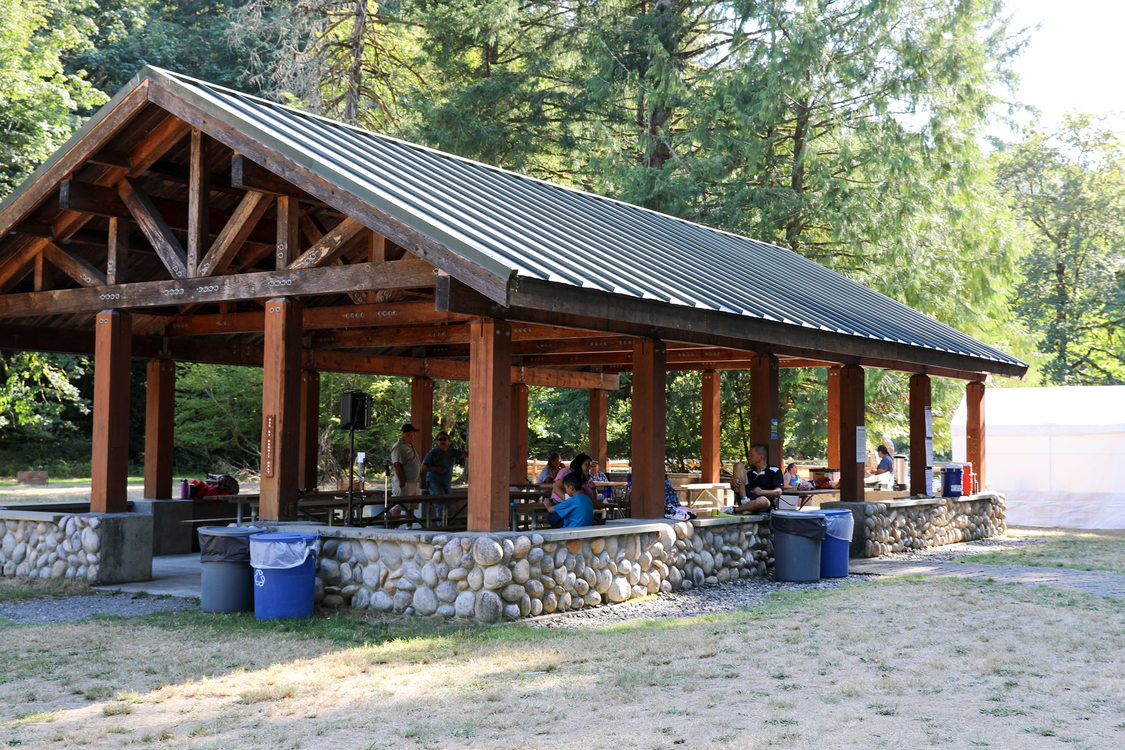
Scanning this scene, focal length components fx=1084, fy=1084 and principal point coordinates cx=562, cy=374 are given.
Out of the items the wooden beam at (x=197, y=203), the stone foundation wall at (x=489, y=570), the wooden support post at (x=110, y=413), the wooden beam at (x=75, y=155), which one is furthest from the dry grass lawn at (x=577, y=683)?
the wooden beam at (x=75, y=155)

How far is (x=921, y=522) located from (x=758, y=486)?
15.1ft

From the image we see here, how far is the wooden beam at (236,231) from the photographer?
412 inches

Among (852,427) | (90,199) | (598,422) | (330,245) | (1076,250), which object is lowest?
(852,427)

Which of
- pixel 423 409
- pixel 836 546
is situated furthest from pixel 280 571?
pixel 423 409

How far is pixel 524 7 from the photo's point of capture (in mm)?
27641

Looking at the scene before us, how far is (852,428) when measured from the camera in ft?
49.3

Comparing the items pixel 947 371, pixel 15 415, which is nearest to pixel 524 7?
pixel 947 371

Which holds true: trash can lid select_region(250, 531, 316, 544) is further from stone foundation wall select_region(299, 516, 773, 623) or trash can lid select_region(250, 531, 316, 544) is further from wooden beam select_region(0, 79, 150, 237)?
wooden beam select_region(0, 79, 150, 237)

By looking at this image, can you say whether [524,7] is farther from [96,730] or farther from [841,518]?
[96,730]

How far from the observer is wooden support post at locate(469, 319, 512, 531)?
9328 millimetres

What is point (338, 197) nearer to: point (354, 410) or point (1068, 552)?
point (354, 410)

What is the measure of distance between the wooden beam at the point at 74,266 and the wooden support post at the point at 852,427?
31.7ft

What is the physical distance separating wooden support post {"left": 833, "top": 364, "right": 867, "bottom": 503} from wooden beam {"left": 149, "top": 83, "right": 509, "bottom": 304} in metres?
8.11

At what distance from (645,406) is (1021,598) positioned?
429 centimetres
